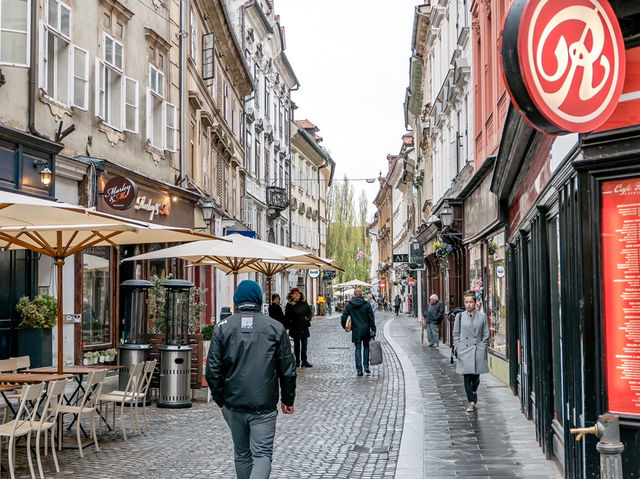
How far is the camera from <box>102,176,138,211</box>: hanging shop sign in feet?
54.5

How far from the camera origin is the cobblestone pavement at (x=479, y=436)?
7902 millimetres

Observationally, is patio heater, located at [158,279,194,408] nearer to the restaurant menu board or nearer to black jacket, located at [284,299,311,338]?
black jacket, located at [284,299,311,338]

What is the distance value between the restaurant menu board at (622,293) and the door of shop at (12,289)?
10620 mm

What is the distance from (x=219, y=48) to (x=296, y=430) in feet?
74.0

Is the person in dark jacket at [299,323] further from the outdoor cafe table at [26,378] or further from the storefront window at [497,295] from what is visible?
the outdoor cafe table at [26,378]

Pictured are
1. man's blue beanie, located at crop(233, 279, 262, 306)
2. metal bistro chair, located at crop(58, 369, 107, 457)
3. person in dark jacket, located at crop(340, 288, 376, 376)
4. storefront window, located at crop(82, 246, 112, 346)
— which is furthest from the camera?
person in dark jacket, located at crop(340, 288, 376, 376)

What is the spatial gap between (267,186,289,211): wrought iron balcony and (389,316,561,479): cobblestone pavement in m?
29.1

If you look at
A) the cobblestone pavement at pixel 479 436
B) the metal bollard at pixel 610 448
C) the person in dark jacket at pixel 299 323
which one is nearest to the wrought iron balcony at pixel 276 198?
the person in dark jacket at pixel 299 323

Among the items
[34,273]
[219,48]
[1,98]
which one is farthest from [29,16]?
[219,48]

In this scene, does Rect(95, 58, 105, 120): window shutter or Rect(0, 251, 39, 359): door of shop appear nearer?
Rect(0, 251, 39, 359): door of shop

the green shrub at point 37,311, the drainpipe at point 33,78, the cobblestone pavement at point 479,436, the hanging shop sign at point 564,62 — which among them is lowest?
the cobblestone pavement at point 479,436

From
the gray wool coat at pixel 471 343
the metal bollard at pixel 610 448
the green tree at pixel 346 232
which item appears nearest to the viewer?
the metal bollard at pixel 610 448

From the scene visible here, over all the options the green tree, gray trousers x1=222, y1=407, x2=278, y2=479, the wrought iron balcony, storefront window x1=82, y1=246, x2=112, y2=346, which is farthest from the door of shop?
the green tree

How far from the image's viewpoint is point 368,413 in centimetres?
1202
